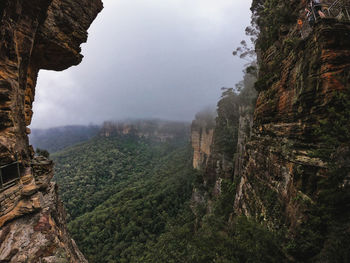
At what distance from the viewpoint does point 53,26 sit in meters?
7.94

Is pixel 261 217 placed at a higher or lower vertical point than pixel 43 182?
lower

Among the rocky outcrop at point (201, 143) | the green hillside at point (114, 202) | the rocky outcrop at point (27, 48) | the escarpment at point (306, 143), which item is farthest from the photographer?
the rocky outcrop at point (201, 143)

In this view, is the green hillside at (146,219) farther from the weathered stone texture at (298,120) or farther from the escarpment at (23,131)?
the escarpment at (23,131)

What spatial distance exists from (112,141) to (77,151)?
2106 cm

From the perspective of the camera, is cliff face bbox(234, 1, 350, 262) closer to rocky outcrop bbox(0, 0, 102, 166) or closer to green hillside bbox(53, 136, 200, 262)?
rocky outcrop bbox(0, 0, 102, 166)

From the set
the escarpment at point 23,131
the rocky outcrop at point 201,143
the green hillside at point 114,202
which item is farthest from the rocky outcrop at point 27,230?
the rocky outcrop at point 201,143

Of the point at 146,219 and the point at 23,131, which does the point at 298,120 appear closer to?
the point at 23,131

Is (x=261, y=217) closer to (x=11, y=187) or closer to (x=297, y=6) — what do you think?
(x=11, y=187)

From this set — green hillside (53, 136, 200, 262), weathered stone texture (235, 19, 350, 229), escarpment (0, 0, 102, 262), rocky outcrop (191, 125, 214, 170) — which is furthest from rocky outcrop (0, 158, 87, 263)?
rocky outcrop (191, 125, 214, 170)

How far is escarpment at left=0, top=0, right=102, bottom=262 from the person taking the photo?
4.10 metres

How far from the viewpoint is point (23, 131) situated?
6562 millimetres

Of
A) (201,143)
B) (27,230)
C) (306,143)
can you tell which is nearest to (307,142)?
(306,143)

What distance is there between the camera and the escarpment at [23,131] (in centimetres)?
410

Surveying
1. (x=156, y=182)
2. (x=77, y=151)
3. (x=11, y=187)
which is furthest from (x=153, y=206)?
(x=77, y=151)
